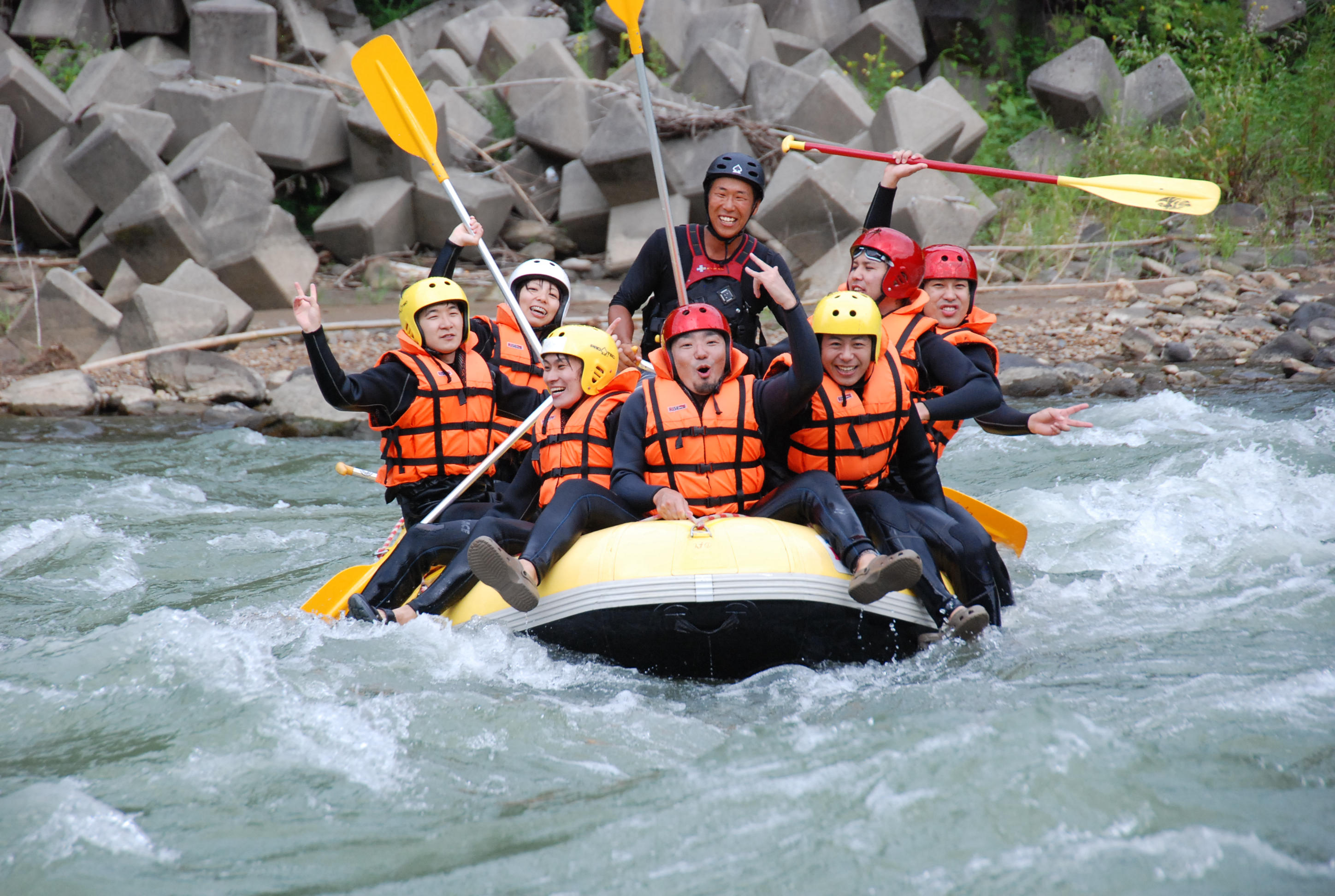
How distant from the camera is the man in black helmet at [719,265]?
13.7 ft

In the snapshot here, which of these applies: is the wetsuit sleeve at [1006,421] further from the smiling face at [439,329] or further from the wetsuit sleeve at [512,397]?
the smiling face at [439,329]

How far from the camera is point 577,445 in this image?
374cm

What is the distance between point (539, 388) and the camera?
183 inches

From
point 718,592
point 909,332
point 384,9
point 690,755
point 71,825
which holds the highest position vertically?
point 384,9

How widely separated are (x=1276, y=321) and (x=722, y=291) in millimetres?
6744

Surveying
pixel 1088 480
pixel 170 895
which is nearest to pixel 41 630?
pixel 170 895

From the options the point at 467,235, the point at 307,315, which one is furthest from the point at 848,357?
the point at 467,235

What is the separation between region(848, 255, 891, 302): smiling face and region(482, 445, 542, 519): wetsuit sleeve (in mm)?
1291

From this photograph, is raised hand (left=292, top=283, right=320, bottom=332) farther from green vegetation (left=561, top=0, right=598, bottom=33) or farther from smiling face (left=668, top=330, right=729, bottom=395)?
green vegetation (left=561, top=0, right=598, bottom=33)

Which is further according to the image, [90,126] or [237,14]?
[237,14]

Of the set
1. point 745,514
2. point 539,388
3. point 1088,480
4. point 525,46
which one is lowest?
point 1088,480

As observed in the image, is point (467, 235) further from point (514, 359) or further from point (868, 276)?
point (868, 276)

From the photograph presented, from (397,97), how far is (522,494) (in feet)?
8.08

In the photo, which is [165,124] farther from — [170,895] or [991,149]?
[170,895]
